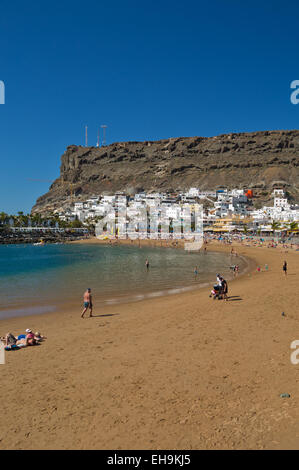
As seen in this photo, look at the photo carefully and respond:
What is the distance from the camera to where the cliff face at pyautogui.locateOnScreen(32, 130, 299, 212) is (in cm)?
15050

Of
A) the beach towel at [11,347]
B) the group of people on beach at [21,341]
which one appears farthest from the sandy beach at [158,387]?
the beach towel at [11,347]

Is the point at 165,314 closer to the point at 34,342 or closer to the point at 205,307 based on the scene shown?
the point at 205,307

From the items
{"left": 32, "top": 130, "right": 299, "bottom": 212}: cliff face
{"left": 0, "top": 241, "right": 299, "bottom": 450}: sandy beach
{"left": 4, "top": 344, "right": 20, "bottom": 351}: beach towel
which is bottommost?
{"left": 4, "top": 344, "right": 20, "bottom": 351}: beach towel

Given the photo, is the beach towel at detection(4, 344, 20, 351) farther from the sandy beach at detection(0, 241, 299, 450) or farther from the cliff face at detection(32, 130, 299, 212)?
the cliff face at detection(32, 130, 299, 212)

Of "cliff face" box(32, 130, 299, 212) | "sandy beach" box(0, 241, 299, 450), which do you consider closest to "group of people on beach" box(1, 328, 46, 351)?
"sandy beach" box(0, 241, 299, 450)

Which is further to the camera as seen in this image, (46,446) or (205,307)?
(205,307)

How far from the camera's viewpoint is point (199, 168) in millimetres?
170375

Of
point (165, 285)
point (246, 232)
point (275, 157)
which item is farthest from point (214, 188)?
point (165, 285)

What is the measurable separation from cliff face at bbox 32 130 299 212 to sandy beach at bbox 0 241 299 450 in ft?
432

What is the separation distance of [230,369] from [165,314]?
539 centimetres

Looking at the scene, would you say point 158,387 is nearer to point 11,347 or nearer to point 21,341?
point 11,347

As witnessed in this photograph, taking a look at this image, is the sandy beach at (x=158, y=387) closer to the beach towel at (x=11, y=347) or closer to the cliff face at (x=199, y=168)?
the beach towel at (x=11, y=347)
